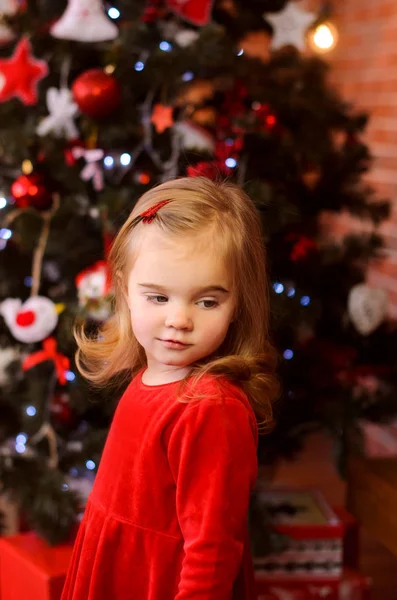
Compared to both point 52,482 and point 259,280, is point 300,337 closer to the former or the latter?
point 52,482

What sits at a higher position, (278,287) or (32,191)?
(32,191)

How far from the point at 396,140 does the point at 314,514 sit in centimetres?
161

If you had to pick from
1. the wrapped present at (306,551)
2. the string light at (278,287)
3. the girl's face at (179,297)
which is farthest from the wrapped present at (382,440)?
the girl's face at (179,297)

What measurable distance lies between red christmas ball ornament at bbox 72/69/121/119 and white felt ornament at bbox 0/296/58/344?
1.59ft

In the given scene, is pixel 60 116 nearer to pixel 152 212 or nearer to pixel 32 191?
pixel 32 191

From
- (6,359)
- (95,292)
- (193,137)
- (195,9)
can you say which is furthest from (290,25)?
(6,359)

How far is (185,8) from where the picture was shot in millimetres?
2021

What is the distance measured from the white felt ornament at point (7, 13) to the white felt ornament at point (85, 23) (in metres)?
0.18

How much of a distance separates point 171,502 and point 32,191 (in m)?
1.13

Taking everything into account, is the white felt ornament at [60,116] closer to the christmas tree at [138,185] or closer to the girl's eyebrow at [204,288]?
the christmas tree at [138,185]

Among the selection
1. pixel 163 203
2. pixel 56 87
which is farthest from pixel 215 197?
pixel 56 87

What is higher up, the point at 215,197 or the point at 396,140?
the point at 396,140

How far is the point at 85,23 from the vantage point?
1906 millimetres

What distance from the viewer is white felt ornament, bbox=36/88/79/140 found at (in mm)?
2002
